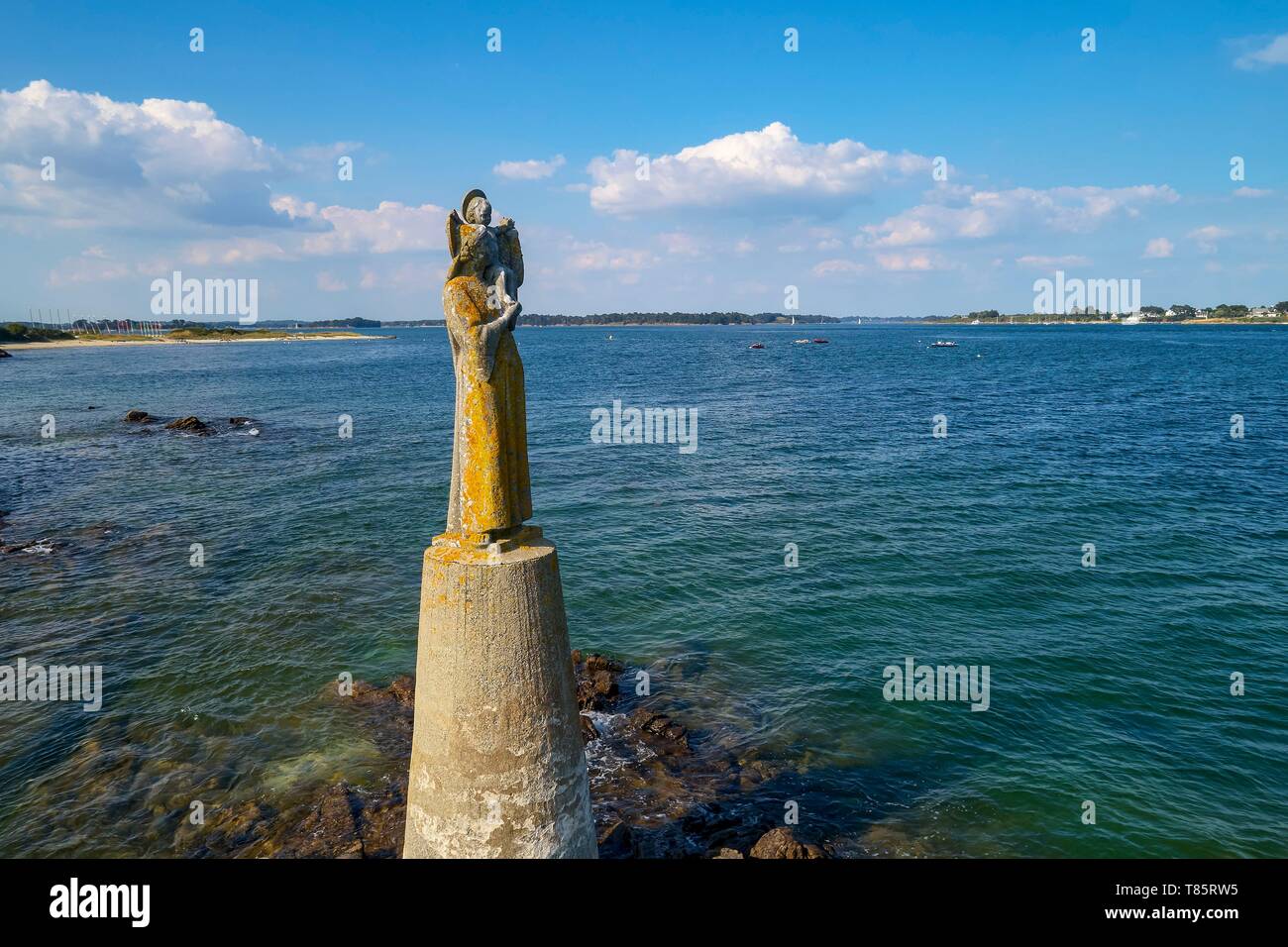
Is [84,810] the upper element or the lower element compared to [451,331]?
lower

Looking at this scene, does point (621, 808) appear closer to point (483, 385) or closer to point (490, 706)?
point (490, 706)

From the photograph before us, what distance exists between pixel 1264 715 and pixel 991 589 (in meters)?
7.97

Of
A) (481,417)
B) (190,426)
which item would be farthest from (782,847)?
(190,426)

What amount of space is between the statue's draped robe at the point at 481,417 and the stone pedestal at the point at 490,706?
0.39 meters

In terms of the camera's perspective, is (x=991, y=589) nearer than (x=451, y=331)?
No

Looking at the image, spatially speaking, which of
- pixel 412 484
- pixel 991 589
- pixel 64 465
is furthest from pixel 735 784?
pixel 64 465

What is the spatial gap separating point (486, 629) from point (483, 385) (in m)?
2.57

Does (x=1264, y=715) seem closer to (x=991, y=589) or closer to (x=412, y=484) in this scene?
(x=991, y=589)

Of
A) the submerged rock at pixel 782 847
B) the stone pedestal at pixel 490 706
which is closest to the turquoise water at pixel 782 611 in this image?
the submerged rock at pixel 782 847

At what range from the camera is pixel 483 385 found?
7.90m

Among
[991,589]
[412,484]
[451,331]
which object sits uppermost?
[451,331]

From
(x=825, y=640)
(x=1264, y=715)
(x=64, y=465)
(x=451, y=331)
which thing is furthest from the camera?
(x=64, y=465)

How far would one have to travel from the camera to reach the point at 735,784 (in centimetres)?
1480

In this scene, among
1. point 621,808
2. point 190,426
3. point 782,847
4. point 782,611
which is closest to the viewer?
point 782,847
